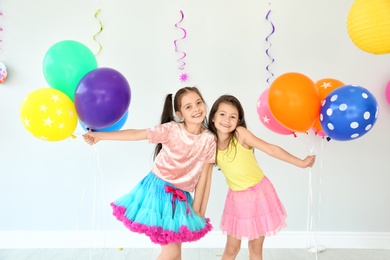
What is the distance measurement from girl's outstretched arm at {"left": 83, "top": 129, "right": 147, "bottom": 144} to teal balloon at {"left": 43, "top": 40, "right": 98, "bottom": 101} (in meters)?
0.24

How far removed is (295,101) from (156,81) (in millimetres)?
1260

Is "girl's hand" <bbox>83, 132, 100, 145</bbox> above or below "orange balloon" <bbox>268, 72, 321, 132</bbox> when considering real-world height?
below

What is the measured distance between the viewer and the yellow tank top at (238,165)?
7.05 feet

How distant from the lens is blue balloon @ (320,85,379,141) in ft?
6.06

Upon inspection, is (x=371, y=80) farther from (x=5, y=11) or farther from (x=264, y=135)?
(x=5, y=11)

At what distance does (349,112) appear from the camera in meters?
1.85

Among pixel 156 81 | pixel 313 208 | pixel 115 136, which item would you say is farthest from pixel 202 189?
pixel 313 208

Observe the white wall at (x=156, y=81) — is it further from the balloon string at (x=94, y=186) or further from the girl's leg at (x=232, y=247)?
the girl's leg at (x=232, y=247)

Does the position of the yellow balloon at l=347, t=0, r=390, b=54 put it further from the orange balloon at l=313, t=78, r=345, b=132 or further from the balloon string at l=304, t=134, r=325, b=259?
the balloon string at l=304, t=134, r=325, b=259

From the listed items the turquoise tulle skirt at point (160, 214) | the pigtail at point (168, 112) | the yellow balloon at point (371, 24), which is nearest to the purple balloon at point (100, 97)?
the pigtail at point (168, 112)

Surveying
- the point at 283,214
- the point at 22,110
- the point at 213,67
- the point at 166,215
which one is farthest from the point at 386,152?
the point at 22,110

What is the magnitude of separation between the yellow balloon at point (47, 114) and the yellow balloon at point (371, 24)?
150 centimetres

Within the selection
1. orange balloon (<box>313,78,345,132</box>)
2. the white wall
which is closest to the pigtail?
the white wall

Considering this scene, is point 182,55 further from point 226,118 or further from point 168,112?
point 226,118
